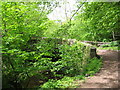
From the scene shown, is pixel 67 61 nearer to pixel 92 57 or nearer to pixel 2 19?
pixel 92 57

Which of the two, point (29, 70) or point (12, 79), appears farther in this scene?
point (12, 79)

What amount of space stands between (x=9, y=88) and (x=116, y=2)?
732 cm

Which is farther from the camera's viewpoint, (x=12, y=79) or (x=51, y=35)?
(x=51, y=35)

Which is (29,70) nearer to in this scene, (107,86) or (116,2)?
(107,86)

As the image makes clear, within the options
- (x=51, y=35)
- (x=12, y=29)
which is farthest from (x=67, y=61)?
(x=12, y=29)

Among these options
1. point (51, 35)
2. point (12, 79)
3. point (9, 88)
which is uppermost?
point (51, 35)

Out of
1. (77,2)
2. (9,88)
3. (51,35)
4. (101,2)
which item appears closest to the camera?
(9,88)

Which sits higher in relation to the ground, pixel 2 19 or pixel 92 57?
pixel 2 19

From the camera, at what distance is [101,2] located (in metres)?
7.24

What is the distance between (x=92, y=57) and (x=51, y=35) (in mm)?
3372

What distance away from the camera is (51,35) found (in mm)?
5777

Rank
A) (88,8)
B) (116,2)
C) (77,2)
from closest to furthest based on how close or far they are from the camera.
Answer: (116,2)
(88,8)
(77,2)

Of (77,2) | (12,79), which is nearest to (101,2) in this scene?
(77,2)

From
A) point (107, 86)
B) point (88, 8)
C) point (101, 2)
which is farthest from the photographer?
point (88, 8)
